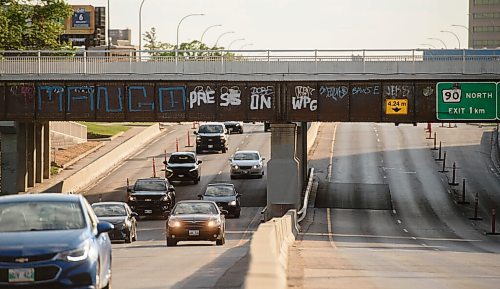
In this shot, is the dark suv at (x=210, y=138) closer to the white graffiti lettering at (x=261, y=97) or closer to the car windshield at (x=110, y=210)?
the white graffiti lettering at (x=261, y=97)

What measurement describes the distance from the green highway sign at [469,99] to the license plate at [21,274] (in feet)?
134

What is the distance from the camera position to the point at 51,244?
47.9 ft

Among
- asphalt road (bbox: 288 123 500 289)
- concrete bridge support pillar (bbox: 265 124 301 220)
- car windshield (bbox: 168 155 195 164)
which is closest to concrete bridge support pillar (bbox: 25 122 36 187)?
car windshield (bbox: 168 155 195 164)

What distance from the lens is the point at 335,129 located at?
363 ft

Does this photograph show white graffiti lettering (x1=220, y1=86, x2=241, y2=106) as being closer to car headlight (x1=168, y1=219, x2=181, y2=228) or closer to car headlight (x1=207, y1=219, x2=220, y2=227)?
car headlight (x1=207, y1=219, x2=220, y2=227)

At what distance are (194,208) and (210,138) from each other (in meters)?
49.6

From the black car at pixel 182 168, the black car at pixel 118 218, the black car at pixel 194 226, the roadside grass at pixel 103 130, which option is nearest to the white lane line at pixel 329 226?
the black car at pixel 194 226

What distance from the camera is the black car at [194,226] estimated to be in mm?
34500

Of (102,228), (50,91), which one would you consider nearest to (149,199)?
(50,91)

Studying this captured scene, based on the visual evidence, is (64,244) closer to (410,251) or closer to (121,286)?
(121,286)

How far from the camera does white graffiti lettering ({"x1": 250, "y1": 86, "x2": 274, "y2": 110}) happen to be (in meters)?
54.8

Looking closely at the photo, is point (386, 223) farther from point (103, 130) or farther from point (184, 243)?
point (103, 130)

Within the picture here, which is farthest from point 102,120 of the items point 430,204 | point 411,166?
point 411,166

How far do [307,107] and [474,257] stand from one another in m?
21.7
